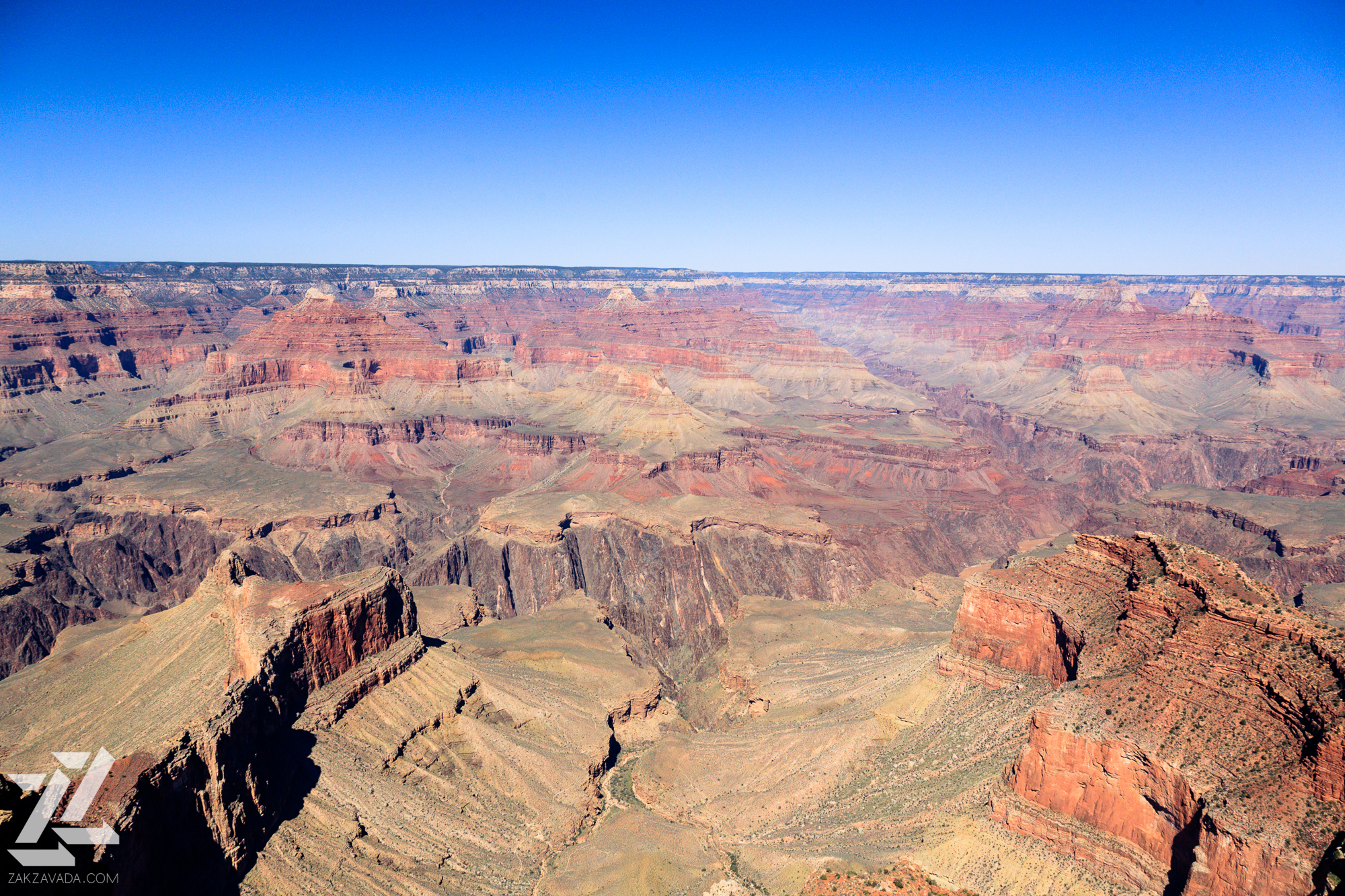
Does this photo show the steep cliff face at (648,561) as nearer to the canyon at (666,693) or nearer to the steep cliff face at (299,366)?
the canyon at (666,693)

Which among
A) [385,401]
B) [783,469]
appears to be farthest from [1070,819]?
[385,401]

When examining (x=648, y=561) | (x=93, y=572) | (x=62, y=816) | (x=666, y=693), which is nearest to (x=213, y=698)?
(x=62, y=816)

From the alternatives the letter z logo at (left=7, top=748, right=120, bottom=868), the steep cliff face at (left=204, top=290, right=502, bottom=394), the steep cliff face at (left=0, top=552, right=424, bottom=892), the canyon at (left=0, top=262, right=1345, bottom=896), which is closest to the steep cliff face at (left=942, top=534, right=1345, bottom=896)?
the canyon at (left=0, top=262, right=1345, bottom=896)

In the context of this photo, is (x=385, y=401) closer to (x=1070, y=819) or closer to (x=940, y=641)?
(x=940, y=641)

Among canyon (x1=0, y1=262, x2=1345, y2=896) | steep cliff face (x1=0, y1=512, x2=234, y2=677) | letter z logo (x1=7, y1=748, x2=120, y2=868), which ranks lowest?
steep cliff face (x1=0, y1=512, x2=234, y2=677)

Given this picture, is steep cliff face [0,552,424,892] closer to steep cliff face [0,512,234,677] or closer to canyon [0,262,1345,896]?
canyon [0,262,1345,896]

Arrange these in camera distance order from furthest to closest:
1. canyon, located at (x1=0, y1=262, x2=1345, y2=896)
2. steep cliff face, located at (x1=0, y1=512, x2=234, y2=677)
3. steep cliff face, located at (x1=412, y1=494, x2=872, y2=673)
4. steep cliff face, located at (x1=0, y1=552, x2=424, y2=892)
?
steep cliff face, located at (x1=412, y1=494, x2=872, y2=673), steep cliff face, located at (x1=0, y1=512, x2=234, y2=677), steep cliff face, located at (x1=0, y1=552, x2=424, y2=892), canyon, located at (x1=0, y1=262, x2=1345, y2=896)
